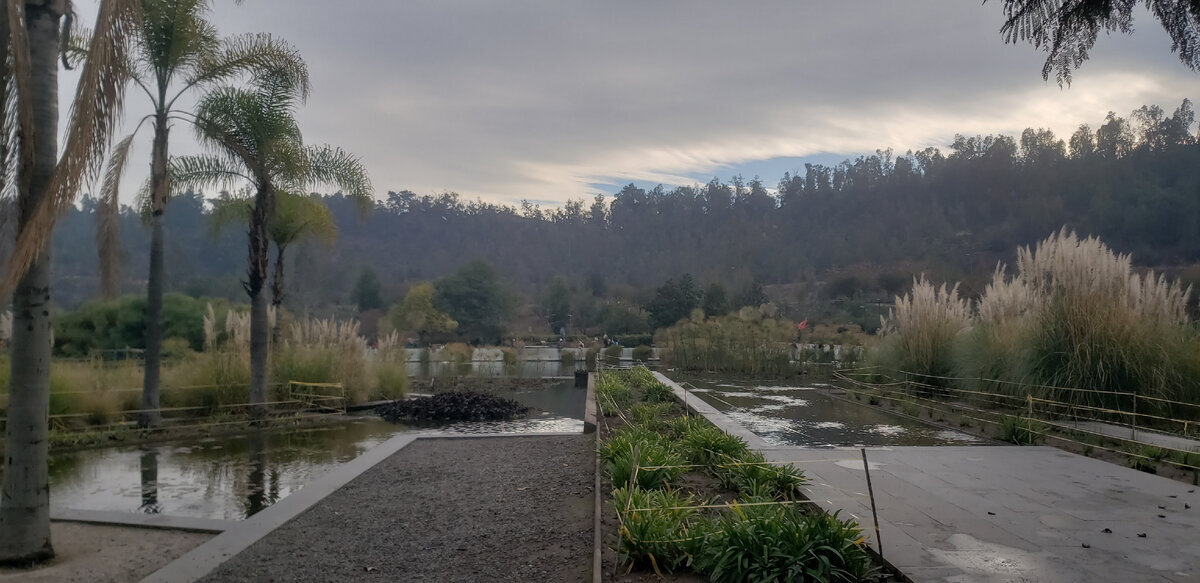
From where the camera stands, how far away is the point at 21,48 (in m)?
4.79

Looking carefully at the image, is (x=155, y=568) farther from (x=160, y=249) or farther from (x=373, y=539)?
(x=160, y=249)

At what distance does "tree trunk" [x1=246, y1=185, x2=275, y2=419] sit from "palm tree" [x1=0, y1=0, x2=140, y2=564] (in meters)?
7.77

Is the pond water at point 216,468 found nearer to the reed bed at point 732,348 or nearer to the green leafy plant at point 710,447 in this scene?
the green leafy plant at point 710,447

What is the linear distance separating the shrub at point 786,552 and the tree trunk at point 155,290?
10.6 m

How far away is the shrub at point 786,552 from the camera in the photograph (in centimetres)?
375

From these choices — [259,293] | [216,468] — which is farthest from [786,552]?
[259,293]

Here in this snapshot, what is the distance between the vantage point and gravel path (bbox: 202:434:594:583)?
15.3 feet

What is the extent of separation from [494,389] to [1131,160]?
182 feet

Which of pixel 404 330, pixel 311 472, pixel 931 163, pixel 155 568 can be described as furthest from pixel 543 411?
pixel 931 163

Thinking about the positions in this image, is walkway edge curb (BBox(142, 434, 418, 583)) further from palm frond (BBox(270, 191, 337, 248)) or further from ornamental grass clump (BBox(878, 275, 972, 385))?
ornamental grass clump (BBox(878, 275, 972, 385))

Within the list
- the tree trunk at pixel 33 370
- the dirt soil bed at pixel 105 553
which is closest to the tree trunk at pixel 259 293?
the dirt soil bed at pixel 105 553

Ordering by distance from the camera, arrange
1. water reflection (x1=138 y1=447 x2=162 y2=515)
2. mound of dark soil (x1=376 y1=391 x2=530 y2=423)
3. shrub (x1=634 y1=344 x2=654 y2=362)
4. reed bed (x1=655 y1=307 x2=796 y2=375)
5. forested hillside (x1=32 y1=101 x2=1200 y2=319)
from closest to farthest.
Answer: water reflection (x1=138 y1=447 x2=162 y2=515), mound of dark soil (x1=376 y1=391 x2=530 y2=423), reed bed (x1=655 y1=307 x2=796 y2=375), shrub (x1=634 y1=344 x2=654 y2=362), forested hillside (x1=32 y1=101 x2=1200 y2=319)

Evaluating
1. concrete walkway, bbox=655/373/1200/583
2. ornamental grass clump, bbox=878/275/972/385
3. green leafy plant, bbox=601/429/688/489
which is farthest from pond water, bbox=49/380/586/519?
ornamental grass clump, bbox=878/275/972/385

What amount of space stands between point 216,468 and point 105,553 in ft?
12.4
